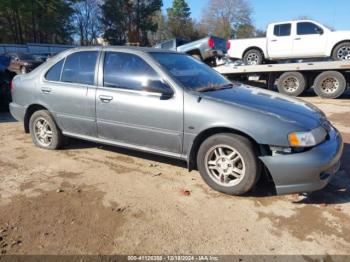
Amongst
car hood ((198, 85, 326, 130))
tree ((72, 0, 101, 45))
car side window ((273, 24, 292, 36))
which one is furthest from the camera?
tree ((72, 0, 101, 45))

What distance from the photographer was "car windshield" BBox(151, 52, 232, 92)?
403 cm

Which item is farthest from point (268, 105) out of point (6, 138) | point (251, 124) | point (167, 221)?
point (6, 138)

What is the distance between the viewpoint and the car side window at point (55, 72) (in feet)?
16.0

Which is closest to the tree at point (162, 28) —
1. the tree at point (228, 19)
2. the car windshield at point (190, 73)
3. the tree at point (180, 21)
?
the tree at point (180, 21)

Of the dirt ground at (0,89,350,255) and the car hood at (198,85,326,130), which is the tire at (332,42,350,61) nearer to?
the dirt ground at (0,89,350,255)

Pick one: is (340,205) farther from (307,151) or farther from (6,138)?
(6,138)

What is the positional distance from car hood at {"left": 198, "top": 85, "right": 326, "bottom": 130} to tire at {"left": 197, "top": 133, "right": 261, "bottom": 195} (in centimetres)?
40

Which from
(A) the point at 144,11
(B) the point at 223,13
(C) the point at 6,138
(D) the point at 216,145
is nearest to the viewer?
(D) the point at 216,145

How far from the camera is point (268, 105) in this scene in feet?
12.0

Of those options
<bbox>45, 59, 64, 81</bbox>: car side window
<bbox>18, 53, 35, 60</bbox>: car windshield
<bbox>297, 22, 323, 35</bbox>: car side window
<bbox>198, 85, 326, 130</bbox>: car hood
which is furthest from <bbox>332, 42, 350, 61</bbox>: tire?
<bbox>18, 53, 35, 60</bbox>: car windshield

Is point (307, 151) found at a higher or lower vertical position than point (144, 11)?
lower

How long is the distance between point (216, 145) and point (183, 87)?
2.62 feet

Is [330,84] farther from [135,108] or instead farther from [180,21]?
[180,21]

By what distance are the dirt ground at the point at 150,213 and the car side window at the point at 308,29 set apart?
832cm
